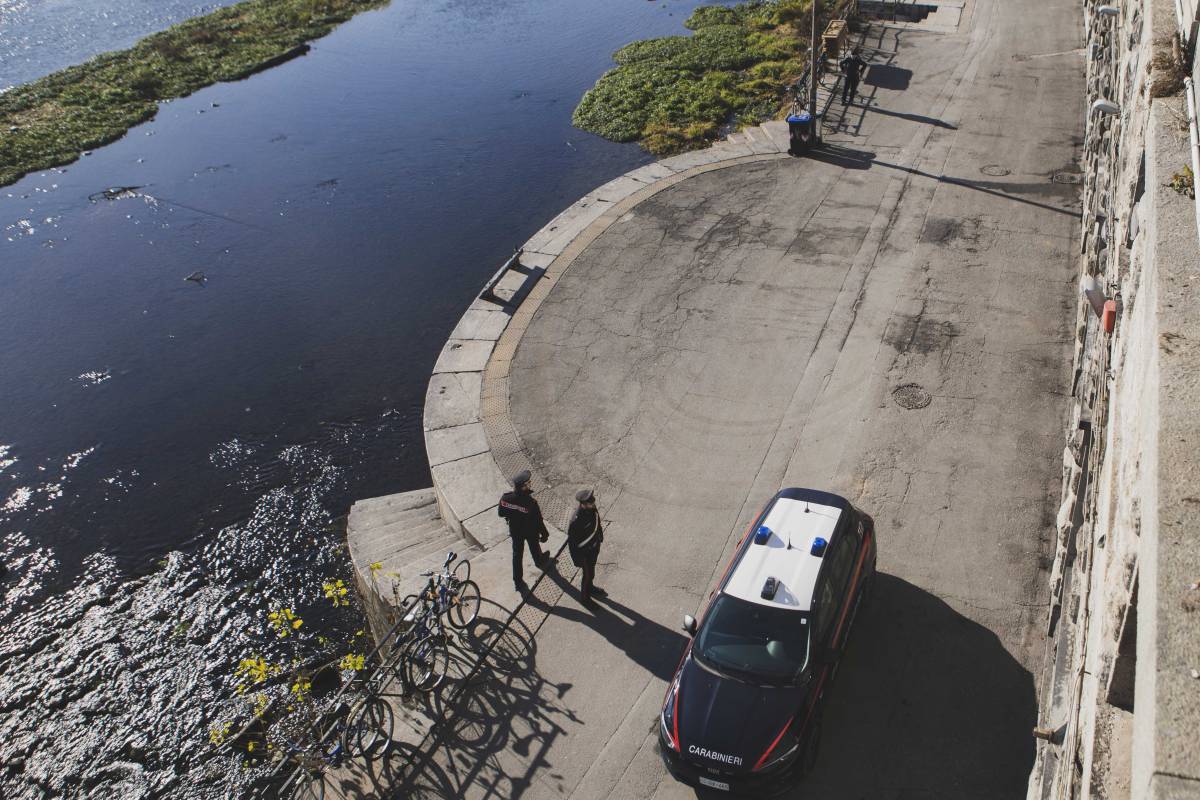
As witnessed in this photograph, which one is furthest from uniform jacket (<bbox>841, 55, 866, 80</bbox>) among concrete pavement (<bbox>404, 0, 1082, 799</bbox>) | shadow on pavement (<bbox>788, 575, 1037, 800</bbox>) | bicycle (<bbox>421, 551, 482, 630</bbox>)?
bicycle (<bbox>421, 551, 482, 630</bbox>)

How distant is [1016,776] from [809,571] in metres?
2.79

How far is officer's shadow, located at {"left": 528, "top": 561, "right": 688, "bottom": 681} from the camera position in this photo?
1033 cm

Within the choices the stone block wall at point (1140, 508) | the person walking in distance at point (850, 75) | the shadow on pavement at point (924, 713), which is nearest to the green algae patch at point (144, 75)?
the person walking in distance at point (850, 75)

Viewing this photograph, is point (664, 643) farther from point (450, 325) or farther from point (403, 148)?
point (403, 148)

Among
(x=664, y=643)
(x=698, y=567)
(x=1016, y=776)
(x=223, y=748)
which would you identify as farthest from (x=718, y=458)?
(x=223, y=748)

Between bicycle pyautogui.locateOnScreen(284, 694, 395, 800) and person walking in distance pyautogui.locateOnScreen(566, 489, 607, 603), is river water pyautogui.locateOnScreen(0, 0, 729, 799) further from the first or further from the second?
person walking in distance pyautogui.locateOnScreen(566, 489, 607, 603)

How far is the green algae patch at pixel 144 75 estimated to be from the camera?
32531mm

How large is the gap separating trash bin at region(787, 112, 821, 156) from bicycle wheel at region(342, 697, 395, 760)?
58.5 feet

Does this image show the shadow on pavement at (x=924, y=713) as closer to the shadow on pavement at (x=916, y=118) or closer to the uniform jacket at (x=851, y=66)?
the shadow on pavement at (x=916, y=118)

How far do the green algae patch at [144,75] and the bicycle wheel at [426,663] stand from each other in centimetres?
2874

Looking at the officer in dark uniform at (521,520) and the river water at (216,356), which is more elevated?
the officer in dark uniform at (521,520)

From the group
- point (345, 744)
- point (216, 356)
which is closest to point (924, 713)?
point (345, 744)

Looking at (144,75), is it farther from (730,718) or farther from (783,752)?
(783,752)

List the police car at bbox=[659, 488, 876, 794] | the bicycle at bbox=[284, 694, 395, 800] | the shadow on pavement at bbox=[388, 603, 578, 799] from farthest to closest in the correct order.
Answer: the shadow on pavement at bbox=[388, 603, 578, 799], the bicycle at bbox=[284, 694, 395, 800], the police car at bbox=[659, 488, 876, 794]
